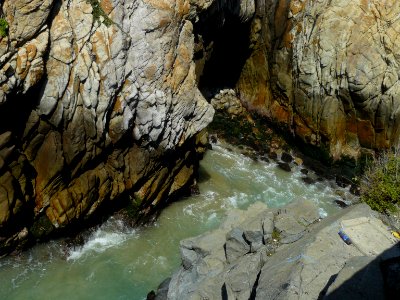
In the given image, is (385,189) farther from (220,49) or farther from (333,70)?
(220,49)

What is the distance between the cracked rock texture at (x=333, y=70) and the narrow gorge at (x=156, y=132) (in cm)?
9

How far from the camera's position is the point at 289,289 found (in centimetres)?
1126

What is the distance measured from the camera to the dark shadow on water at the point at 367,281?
10.3 m

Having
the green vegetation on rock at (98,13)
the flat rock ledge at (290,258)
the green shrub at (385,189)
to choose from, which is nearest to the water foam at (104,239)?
the flat rock ledge at (290,258)

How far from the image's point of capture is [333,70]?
3131 cm

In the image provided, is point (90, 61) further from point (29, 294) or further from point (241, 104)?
point (241, 104)

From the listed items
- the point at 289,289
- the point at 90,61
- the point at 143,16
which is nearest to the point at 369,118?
the point at 143,16

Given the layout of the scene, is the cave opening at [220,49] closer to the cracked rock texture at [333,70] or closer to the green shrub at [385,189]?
Result: the cracked rock texture at [333,70]

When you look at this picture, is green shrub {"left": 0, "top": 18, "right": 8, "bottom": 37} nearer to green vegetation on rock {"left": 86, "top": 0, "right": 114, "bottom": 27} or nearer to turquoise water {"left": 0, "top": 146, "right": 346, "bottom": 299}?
green vegetation on rock {"left": 86, "top": 0, "right": 114, "bottom": 27}

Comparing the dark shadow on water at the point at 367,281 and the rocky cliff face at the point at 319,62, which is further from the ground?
the rocky cliff face at the point at 319,62

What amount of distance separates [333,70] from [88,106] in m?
18.9

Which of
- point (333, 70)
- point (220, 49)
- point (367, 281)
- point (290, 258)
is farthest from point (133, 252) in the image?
point (333, 70)

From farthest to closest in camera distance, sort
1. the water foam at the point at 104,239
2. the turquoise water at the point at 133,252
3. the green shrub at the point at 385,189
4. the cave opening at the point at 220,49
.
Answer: the cave opening at the point at 220,49
the water foam at the point at 104,239
the turquoise water at the point at 133,252
the green shrub at the point at 385,189

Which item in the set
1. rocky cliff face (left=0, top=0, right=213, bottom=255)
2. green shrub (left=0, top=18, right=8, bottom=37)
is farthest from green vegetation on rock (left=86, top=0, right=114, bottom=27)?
green shrub (left=0, top=18, right=8, bottom=37)
